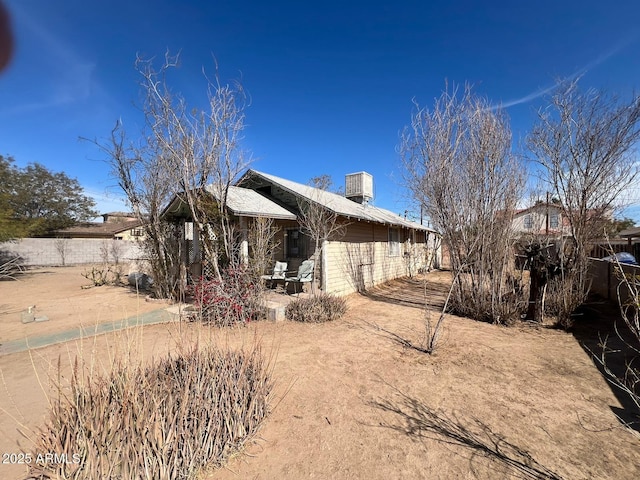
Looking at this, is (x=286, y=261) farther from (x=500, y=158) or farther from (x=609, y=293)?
(x=609, y=293)

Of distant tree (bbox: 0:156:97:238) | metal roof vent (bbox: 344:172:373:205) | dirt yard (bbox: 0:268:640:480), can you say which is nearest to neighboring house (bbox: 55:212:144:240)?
distant tree (bbox: 0:156:97:238)

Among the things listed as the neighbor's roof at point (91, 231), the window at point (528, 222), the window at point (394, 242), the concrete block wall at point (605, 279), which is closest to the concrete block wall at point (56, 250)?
the neighbor's roof at point (91, 231)

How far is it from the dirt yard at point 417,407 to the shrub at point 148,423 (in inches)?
8.4

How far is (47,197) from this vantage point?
1188 inches

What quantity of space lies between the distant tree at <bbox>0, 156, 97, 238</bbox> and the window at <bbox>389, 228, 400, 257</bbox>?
102 feet

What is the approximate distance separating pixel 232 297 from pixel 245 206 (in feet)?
9.35

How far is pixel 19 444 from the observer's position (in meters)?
2.53

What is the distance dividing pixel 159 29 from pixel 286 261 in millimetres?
7309

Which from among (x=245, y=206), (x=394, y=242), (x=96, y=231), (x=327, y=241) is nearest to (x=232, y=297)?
(x=245, y=206)

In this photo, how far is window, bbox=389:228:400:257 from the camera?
13.7m

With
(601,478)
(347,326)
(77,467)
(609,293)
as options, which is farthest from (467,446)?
(609,293)

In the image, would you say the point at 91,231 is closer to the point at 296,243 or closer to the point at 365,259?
the point at 296,243

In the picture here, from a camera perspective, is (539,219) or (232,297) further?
(539,219)

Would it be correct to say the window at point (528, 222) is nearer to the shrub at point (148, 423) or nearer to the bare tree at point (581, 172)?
the bare tree at point (581, 172)
